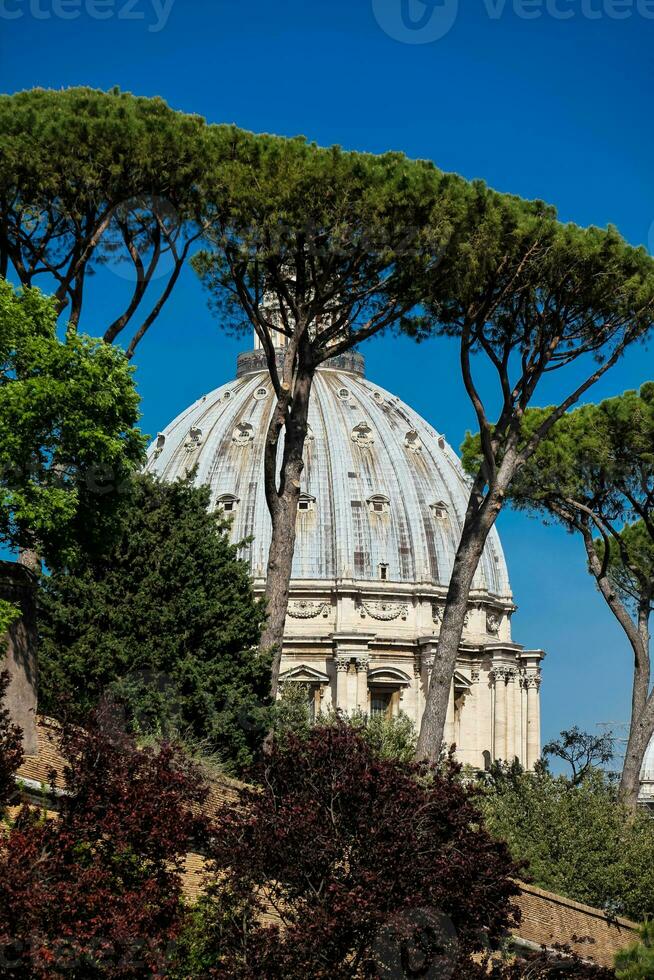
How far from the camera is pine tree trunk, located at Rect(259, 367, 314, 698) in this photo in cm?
1628

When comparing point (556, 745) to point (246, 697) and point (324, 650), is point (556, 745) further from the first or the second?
point (324, 650)

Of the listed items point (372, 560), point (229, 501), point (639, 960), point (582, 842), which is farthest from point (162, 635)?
point (372, 560)

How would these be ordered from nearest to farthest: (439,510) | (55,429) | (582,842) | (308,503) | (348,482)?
(55,429) < (582,842) < (308,503) < (348,482) < (439,510)

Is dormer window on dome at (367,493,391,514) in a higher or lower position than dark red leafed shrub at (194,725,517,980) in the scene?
higher

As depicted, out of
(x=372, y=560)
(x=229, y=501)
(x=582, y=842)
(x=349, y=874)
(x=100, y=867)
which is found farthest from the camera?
(x=372, y=560)

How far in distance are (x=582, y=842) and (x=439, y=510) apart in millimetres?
47623

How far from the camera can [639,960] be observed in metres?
11.4

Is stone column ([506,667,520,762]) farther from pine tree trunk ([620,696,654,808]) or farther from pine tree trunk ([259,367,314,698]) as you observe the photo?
pine tree trunk ([259,367,314,698])

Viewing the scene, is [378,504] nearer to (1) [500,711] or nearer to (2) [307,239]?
(1) [500,711]

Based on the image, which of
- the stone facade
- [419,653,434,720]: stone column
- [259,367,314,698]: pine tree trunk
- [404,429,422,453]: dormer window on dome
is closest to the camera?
[259,367,314,698]: pine tree trunk

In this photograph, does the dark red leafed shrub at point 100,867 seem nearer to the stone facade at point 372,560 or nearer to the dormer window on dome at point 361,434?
the stone facade at point 372,560

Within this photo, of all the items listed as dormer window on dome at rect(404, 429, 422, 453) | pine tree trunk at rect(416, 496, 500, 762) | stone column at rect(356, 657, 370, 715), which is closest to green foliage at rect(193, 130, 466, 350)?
pine tree trunk at rect(416, 496, 500, 762)

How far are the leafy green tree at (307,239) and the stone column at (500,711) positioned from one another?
4605cm

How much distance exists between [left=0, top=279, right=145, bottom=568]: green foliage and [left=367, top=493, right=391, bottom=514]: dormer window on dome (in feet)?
173
